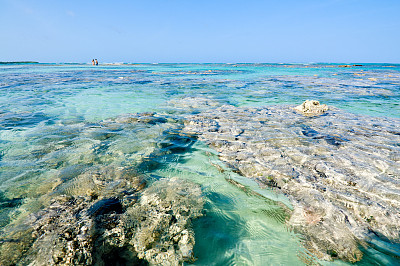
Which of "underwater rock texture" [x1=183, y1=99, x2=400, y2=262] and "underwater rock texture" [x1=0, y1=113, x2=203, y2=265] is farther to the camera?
"underwater rock texture" [x1=183, y1=99, x2=400, y2=262]

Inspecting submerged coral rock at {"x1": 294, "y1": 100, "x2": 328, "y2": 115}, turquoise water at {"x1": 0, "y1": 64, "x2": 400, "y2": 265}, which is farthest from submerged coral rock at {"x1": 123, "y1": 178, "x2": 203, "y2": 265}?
submerged coral rock at {"x1": 294, "y1": 100, "x2": 328, "y2": 115}

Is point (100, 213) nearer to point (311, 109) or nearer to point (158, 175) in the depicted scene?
point (158, 175)

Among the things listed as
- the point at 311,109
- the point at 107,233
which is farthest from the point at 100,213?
the point at 311,109

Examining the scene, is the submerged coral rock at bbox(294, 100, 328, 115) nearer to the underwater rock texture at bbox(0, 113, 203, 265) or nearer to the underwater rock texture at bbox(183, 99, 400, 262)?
the underwater rock texture at bbox(183, 99, 400, 262)

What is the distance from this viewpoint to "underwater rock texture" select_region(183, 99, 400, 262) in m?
2.14

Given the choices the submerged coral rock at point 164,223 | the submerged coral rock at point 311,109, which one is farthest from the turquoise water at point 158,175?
the submerged coral rock at point 311,109

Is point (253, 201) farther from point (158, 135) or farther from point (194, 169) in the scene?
point (158, 135)

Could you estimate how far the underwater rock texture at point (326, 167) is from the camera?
7.04 ft

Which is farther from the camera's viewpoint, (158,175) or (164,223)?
(158,175)

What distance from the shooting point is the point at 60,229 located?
76.1 inches

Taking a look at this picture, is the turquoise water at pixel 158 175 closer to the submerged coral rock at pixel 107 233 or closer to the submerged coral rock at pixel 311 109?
the submerged coral rock at pixel 107 233

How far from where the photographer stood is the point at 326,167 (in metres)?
3.31

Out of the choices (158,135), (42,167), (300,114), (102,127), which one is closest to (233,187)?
(158,135)

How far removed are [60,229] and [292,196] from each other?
2.78 meters
